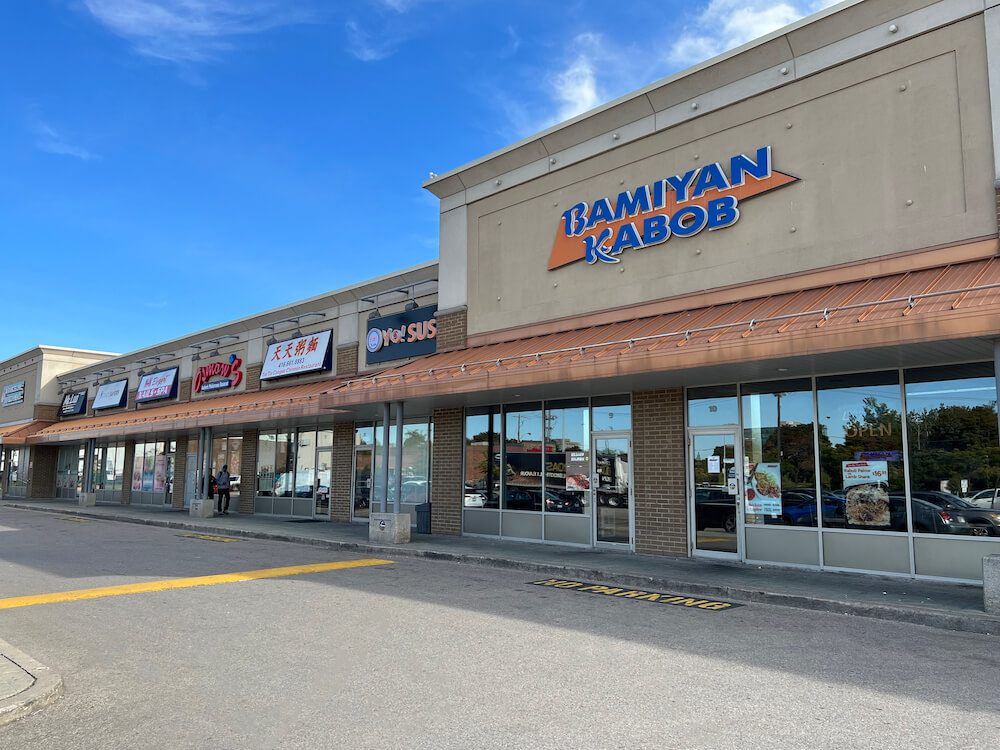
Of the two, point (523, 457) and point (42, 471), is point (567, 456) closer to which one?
point (523, 457)

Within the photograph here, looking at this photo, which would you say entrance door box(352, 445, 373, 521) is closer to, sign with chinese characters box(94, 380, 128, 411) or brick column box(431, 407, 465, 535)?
brick column box(431, 407, 465, 535)

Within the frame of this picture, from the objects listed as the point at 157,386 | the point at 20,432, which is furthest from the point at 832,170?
the point at 20,432

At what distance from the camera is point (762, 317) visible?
11.0 meters

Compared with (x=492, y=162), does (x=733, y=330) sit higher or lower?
lower

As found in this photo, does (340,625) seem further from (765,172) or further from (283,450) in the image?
(283,450)

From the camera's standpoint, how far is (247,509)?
2577cm

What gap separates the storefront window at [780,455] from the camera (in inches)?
456

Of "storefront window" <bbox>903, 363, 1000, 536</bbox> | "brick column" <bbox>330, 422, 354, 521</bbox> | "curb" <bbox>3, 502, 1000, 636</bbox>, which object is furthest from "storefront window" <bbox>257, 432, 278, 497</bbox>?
"storefront window" <bbox>903, 363, 1000, 536</bbox>

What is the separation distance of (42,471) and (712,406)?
135 feet

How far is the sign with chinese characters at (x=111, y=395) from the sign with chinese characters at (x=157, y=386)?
1.70 m

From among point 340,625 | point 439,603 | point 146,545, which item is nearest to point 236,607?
point 340,625

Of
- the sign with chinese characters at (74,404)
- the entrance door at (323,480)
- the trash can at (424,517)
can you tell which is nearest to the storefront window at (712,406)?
the trash can at (424,517)

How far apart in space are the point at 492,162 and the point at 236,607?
39.3ft

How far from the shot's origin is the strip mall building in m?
10.2
